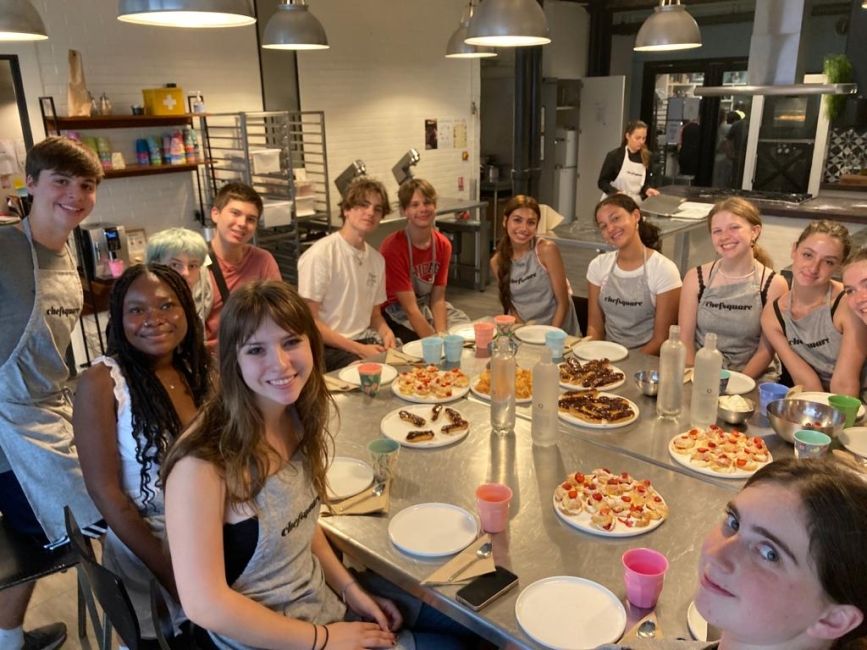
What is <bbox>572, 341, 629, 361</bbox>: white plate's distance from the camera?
2621mm

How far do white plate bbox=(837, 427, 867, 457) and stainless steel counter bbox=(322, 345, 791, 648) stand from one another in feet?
0.50

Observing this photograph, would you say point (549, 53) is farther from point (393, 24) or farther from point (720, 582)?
point (720, 582)

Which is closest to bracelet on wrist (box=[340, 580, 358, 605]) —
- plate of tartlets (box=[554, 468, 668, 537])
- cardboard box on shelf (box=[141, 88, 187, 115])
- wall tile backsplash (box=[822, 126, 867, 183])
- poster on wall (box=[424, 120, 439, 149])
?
plate of tartlets (box=[554, 468, 668, 537])

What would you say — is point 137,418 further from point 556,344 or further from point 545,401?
point 556,344

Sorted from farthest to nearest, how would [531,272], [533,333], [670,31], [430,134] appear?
[430,134] → [670,31] → [531,272] → [533,333]

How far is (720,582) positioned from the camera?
0.92 metres

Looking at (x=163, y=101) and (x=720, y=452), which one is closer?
(x=720, y=452)

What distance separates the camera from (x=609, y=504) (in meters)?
1.59

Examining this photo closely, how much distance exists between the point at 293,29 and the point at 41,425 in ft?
6.99

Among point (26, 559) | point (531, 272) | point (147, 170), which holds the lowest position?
point (26, 559)

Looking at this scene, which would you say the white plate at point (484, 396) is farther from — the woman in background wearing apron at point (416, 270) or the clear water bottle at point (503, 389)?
the woman in background wearing apron at point (416, 270)

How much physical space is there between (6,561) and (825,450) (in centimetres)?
230

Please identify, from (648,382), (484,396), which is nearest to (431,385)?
(484,396)

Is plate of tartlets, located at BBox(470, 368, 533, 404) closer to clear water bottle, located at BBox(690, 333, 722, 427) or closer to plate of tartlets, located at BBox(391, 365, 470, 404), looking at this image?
plate of tartlets, located at BBox(391, 365, 470, 404)
